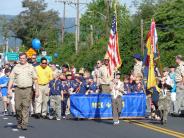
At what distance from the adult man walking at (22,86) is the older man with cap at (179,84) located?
6.34 m

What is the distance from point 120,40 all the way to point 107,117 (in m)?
24.9

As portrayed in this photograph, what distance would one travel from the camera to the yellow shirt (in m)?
20.4

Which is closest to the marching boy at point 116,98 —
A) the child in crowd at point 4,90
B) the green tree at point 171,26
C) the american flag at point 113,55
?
the american flag at point 113,55

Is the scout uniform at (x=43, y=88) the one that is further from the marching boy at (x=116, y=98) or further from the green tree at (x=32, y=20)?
the green tree at (x=32, y=20)

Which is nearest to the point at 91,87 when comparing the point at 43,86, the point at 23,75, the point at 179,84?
the point at 43,86

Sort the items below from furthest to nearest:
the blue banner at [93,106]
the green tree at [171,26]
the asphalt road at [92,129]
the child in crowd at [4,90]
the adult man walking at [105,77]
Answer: the green tree at [171,26] < the child in crowd at [4,90] < the adult man walking at [105,77] < the blue banner at [93,106] < the asphalt road at [92,129]

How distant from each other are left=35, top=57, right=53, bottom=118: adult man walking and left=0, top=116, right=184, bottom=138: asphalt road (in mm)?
898

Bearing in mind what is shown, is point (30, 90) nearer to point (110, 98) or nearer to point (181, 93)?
point (110, 98)

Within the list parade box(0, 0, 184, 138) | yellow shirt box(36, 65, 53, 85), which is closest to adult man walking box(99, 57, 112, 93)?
parade box(0, 0, 184, 138)

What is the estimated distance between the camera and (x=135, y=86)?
21.2 m

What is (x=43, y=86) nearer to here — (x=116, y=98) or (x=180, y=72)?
(x=116, y=98)

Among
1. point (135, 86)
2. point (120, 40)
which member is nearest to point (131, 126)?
point (135, 86)

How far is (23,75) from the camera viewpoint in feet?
55.6

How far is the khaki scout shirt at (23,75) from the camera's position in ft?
55.4
